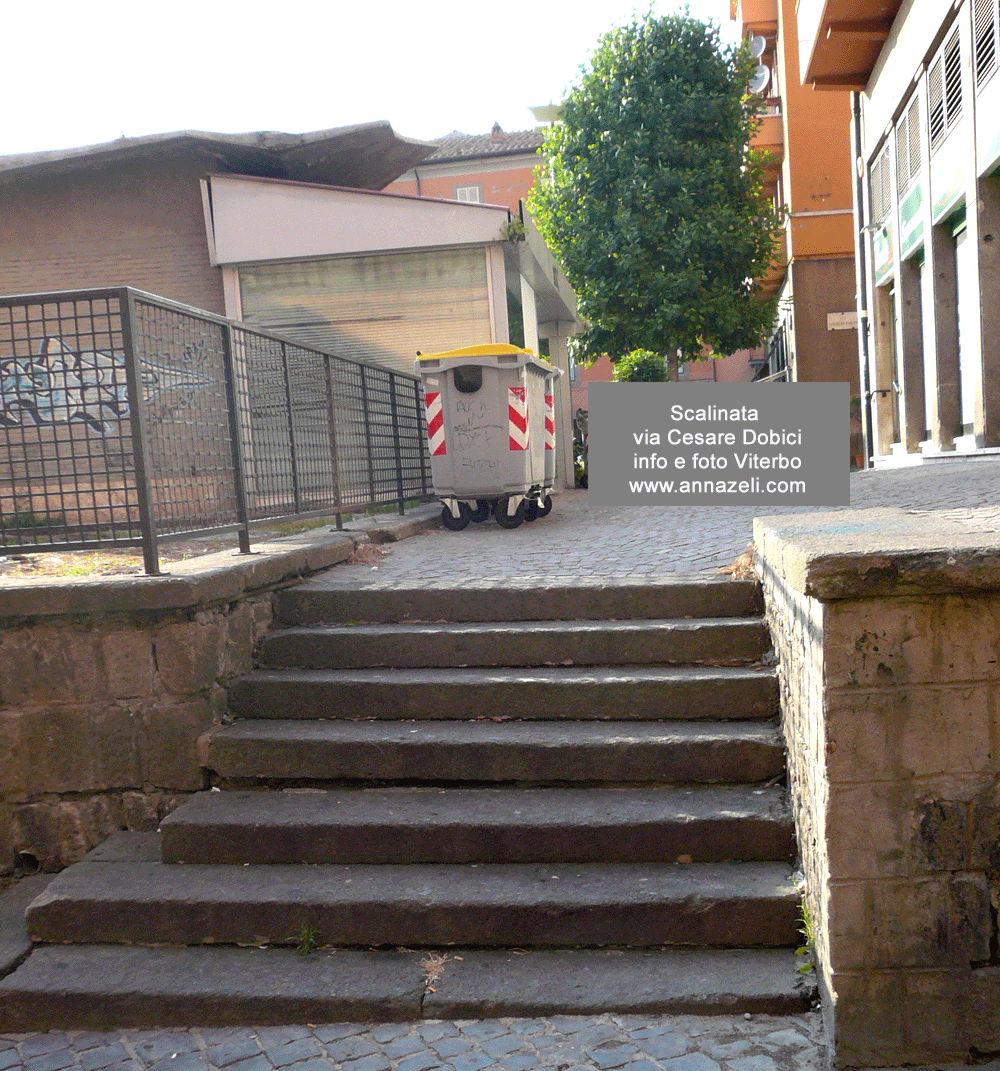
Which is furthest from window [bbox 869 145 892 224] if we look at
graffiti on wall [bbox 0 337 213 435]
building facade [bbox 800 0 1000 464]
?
graffiti on wall [bbox 0 337 213 435]

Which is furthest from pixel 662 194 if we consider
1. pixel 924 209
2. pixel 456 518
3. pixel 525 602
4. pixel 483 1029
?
pixel 483 1029

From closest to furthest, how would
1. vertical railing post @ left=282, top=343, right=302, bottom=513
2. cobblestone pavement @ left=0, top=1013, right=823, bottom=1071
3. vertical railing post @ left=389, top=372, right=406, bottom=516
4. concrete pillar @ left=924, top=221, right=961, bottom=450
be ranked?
cobblestone pavement @ left=0, top=1013, right=823, bottom=1071 → vertical railing post @ left=282, top=343, right=302, bottom=513 → vertical railing post @ left=389, top=372, right=406, bottom=516 → concrete pillar @ left=924, top=221, right=961, bottom=450

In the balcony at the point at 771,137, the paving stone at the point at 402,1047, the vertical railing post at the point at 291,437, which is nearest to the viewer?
the paving stone at the point at 402,1047

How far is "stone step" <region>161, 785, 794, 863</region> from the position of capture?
355 cm

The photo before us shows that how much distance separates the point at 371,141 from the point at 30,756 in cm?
1050

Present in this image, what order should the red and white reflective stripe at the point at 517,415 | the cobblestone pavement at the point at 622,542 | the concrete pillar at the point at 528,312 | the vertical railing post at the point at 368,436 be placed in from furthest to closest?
the concrete pillar at the point at 528,312 < the red and white reflective stripe at the point at 517,415 < the vertical railing post at the point at 368,436 < the cobblestone pavement at the point at 622,542

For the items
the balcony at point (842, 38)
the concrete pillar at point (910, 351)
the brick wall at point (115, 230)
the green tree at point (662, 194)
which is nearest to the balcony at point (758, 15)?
the green tree at point (662, 194)

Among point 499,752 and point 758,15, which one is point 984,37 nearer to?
point 499,752

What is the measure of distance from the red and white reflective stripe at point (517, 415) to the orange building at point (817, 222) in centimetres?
1601

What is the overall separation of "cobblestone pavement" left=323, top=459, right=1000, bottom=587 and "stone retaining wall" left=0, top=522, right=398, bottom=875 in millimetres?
1250

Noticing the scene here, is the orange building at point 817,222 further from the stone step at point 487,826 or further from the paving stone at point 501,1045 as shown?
Result: the paving stone at point 501,1045

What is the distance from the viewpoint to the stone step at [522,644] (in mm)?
4363

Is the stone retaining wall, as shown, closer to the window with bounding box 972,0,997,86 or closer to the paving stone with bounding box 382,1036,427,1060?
the paving stone with bounding box 382,1036,427,1060

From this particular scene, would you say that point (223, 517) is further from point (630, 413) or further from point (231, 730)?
point (630, 413)
